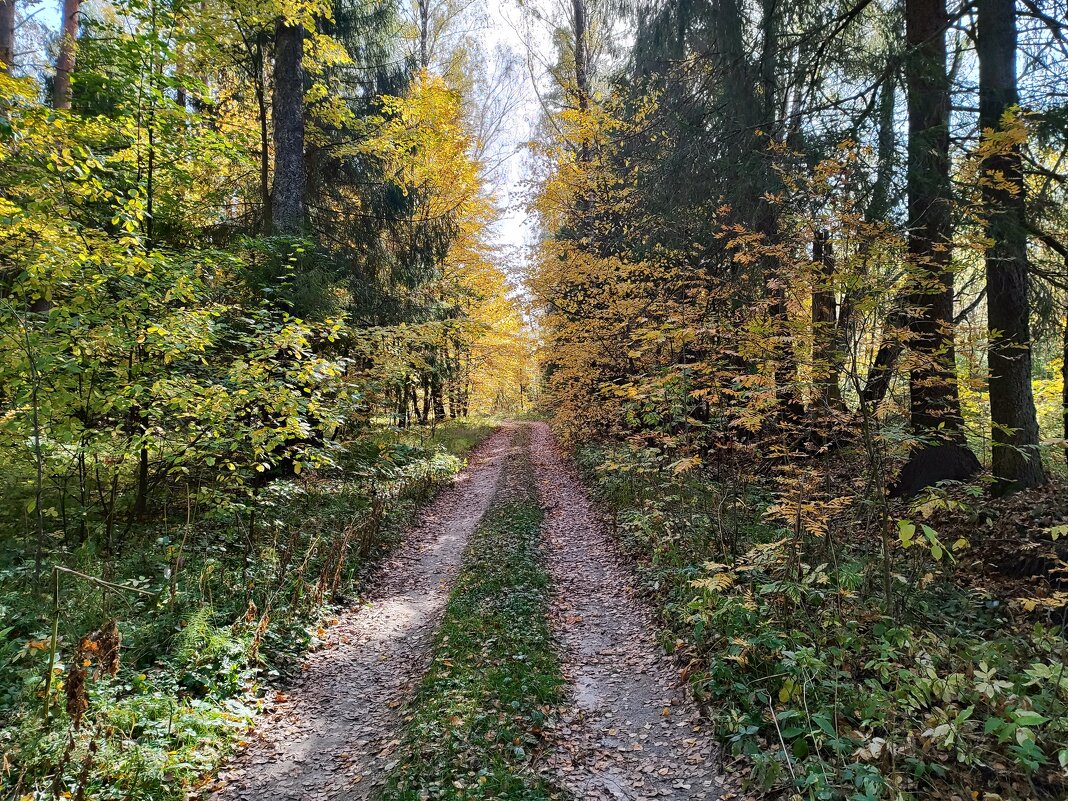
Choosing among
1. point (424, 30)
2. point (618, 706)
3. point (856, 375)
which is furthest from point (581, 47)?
point (618, 706)

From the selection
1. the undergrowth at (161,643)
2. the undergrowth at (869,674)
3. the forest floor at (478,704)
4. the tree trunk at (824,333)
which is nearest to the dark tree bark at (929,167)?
the tree trunk at (824,333)

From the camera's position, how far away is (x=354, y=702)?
500 centimetres

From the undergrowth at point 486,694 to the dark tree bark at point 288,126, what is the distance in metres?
7.70

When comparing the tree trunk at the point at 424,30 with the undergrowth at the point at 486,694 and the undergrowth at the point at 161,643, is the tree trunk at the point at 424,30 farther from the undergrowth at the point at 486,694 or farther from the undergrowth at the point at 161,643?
the undergrowth at the point at 486,694

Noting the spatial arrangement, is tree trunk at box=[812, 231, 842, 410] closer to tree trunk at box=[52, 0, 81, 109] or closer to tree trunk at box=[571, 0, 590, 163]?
tree trunk at box=[52, 0, 81, 109]

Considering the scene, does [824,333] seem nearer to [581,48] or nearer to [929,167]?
[929,167]

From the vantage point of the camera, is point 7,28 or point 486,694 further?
point 7,28

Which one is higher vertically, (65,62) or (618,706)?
(65,62)

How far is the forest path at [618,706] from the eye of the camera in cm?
374

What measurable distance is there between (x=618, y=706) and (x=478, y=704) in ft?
4.20

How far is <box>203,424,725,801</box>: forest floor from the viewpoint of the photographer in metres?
3.79

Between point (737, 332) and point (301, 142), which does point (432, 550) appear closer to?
point (737, 332)

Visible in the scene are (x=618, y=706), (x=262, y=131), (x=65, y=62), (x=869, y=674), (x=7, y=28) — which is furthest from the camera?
(x=262, y=131)

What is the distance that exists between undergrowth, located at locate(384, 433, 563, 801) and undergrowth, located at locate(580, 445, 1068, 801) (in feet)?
4.72
